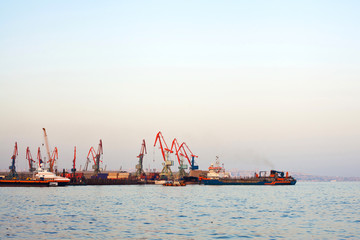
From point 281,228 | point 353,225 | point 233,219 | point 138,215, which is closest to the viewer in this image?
point 281,228

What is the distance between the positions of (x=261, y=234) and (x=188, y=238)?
803 cm

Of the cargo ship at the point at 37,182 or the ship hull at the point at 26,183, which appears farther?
the cargo ship at the point at 37,182

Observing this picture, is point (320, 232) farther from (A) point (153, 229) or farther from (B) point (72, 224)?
(B) point (72, 224)

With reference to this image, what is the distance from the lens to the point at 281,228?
48375mm

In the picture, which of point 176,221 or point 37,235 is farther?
point 176,221

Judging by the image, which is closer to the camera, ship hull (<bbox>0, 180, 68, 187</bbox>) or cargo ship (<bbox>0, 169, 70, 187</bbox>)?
ship hull (<bbox>0, 180, 68, 187</bbox>)

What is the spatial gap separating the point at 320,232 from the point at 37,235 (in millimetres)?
28101

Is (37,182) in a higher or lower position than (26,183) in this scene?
higher

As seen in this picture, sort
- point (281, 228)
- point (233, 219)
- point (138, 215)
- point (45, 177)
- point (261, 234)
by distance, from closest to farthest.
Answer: point (261, 234), point (281, 228), point (233, 219), point (138, 215), point (45, 177)

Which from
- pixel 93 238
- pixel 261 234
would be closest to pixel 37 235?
pixel 93 238

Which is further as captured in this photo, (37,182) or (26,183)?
(37,182)

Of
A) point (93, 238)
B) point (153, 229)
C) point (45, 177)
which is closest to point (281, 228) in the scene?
point (153, 229)

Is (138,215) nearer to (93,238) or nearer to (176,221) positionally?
(176,221)

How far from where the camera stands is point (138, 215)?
6141 centimetres
